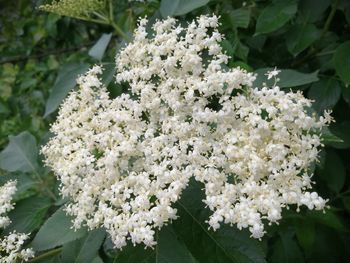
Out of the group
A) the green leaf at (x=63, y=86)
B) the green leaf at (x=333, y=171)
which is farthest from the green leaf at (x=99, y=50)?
the green leaf at (x=333, y=171)

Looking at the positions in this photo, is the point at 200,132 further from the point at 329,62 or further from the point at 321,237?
the point at 321,237

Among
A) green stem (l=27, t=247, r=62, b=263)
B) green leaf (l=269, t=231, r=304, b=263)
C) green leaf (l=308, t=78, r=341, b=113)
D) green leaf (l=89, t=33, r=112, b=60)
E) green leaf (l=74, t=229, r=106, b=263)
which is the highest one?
green leaf (l=89, t=33, r=112, b=60)

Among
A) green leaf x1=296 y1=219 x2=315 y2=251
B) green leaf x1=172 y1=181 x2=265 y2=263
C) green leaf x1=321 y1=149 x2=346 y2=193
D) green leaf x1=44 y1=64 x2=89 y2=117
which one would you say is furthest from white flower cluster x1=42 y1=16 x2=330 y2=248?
green leaf x1=321 y1=149 x2=346 y2=193

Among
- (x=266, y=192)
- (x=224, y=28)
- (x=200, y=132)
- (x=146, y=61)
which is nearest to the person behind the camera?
(x=266, y=192)

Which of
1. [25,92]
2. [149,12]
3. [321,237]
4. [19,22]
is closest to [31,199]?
[149,12]

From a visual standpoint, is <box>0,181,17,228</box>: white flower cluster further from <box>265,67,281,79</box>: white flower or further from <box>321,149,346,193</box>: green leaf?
<box>321,149,346,193</box>: green leaf

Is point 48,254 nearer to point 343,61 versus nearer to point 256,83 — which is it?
point 256,83
